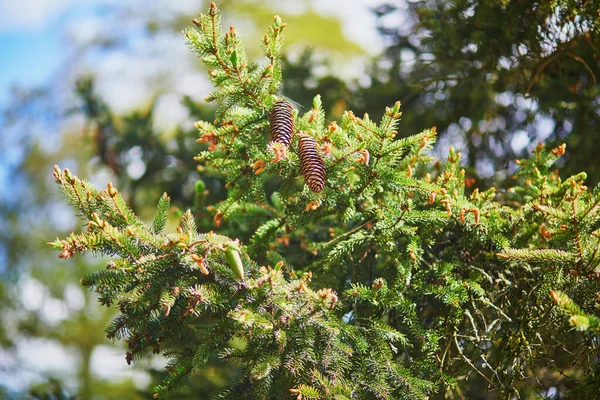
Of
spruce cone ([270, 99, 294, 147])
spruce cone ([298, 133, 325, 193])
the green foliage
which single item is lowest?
spruce cone ([298, 133, 325, 193])

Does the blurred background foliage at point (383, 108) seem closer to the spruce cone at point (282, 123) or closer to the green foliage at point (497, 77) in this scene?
the green foliage at point (497, 77)

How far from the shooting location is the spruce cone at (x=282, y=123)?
155 centimetres

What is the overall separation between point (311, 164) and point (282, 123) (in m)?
0.16

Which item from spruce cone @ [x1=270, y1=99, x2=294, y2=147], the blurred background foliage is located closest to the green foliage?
the blurred background foliage

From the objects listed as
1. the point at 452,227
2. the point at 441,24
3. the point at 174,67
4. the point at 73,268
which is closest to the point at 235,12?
the point at 174,67

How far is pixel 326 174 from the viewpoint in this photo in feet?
5.33

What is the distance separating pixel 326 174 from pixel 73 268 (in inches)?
255

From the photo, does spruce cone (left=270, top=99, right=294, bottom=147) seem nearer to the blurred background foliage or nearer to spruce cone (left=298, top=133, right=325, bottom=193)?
spruce cone (left=298, top=133, right=325, bottom=193)

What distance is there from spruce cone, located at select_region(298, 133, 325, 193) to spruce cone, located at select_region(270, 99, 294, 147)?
5 cm

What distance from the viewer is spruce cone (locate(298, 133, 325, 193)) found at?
1.53 metres

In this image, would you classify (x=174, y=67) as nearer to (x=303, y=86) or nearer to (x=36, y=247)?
(x=36, y=247)

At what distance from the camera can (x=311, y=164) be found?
60.4 inches

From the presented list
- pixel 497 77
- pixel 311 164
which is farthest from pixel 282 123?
pixel 497 77

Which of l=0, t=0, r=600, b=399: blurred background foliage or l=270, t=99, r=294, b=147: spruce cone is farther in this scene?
l=0, t=0, r=600, b=399: blurred background foliage
